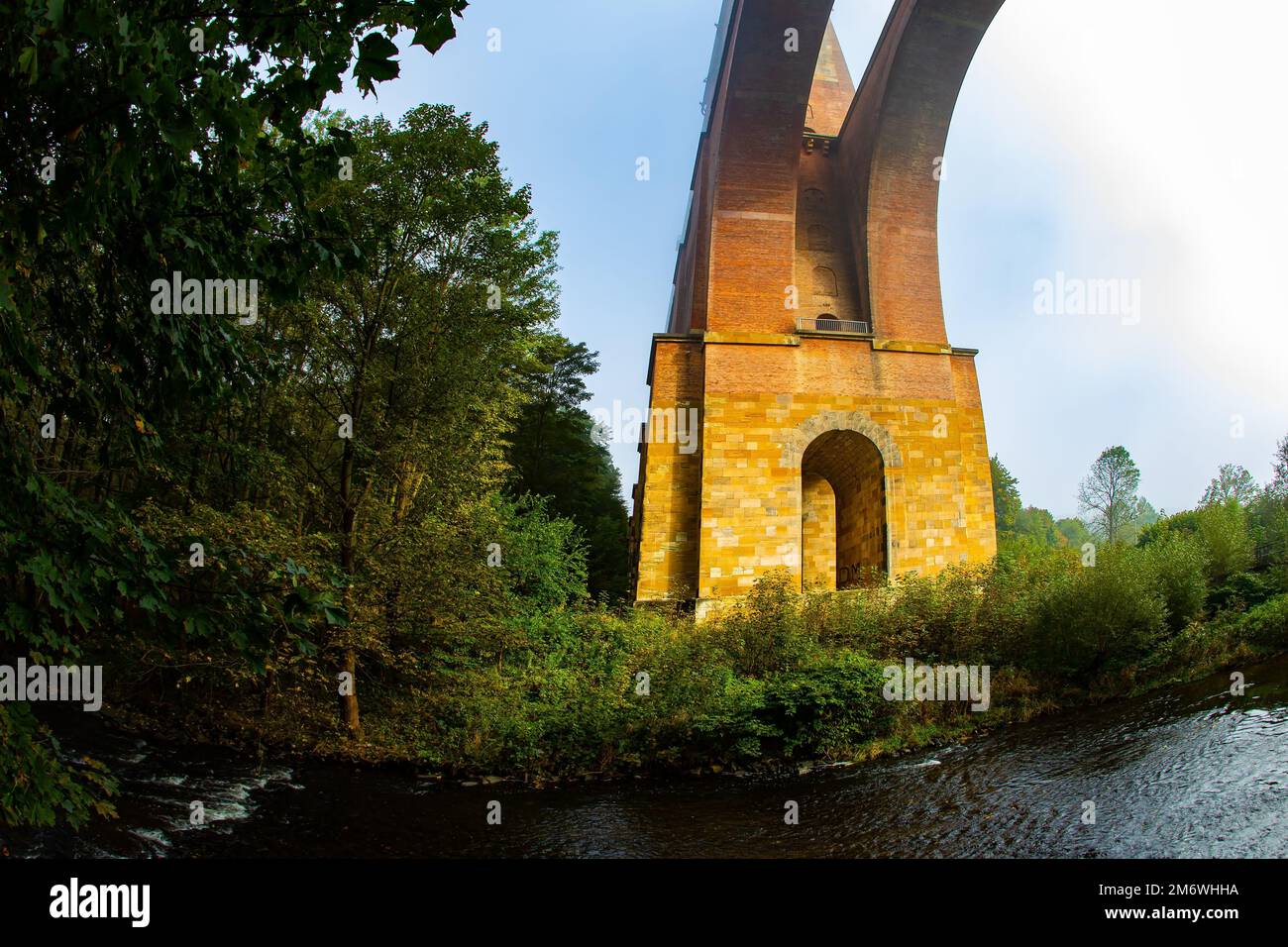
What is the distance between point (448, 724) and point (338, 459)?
4.64 metres

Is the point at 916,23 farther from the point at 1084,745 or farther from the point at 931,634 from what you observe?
the point at 1084,745

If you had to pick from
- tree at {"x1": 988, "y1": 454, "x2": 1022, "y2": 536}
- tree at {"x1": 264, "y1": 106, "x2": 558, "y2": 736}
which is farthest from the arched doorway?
tree at {"x1": 988, "y1": 454, "x2": 1022, "y2": 536}

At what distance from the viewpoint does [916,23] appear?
19.4 metres

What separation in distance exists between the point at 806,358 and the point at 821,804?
12.5 meters

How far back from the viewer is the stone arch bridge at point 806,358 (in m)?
18.4

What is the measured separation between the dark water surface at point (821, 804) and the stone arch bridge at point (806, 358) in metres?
7.62

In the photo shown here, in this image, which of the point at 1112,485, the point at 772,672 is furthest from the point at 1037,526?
the point at 772,672
